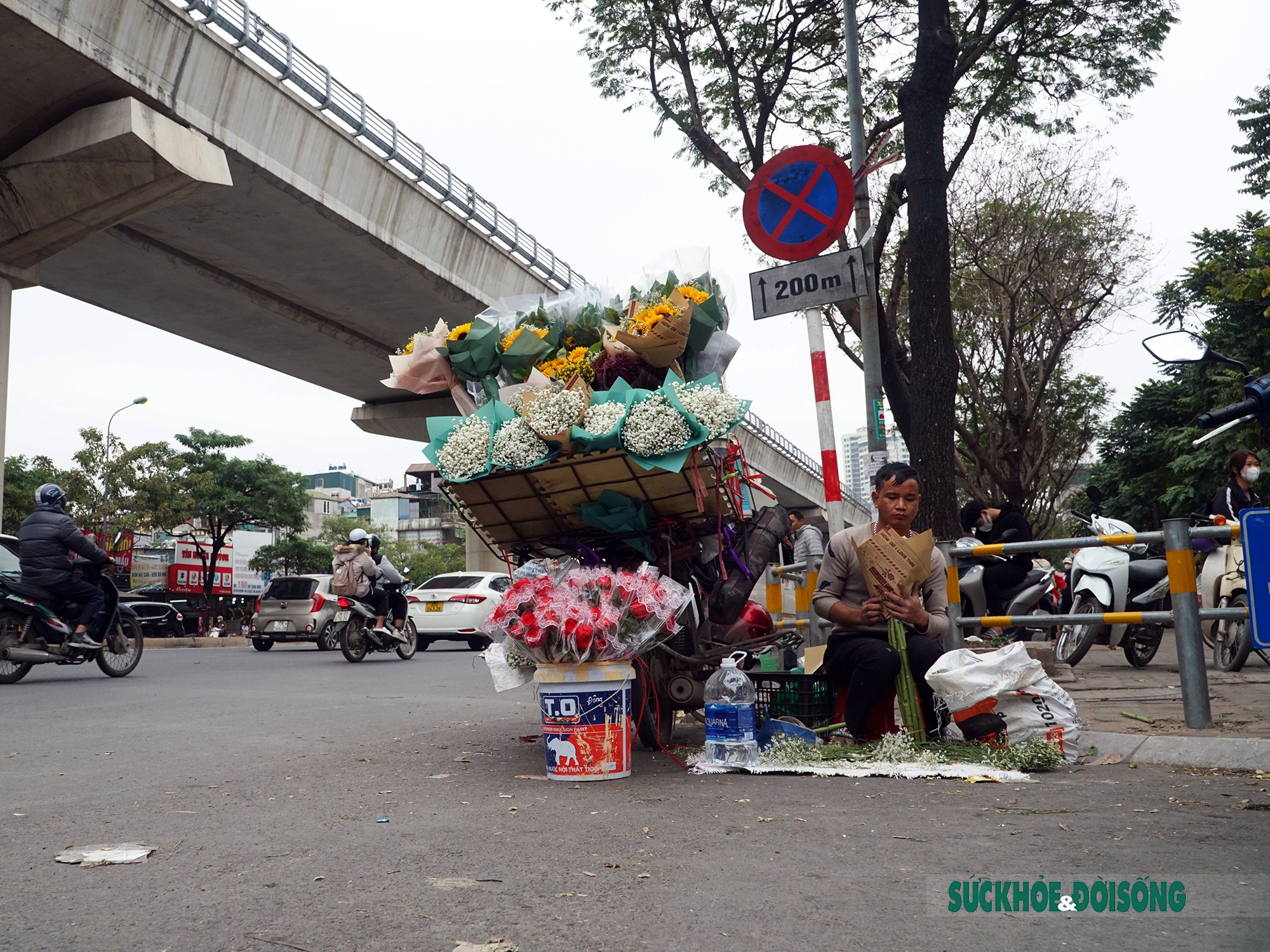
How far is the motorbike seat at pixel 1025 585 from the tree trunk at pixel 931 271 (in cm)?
118

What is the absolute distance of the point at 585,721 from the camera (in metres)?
4.73

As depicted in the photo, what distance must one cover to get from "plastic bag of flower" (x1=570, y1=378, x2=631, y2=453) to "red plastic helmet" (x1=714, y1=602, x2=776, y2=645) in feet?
4.43

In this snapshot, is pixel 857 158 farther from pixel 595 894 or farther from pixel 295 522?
pixel 295 522

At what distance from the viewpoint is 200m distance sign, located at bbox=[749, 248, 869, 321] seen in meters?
6.56

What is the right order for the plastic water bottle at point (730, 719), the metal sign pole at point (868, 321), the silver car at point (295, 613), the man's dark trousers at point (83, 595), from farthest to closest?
the silver car at point (295, 613) → the man's dark trousers at point (83, 595) → the metal sign pole at point (868, 321) → the plastic water bottle at point (730, 719)

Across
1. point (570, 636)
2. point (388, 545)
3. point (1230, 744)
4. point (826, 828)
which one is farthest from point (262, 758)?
point (388, 545)

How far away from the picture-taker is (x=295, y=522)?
44.8 metres

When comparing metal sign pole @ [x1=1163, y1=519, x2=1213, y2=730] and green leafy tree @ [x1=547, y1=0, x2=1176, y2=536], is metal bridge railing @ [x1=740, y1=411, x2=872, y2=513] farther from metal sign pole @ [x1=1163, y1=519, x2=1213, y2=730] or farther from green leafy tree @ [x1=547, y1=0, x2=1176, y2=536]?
metal sign pole @ [x1=1163, y1=519, x2=1213, y2=730]

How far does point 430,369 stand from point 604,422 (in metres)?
1.23

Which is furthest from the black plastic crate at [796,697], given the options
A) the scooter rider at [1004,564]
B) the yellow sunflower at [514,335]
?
the scooter rider at [1004,564]

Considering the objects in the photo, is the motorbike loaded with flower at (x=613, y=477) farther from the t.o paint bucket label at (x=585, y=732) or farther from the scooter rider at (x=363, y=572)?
the scooter rider at (x=363, y=572)

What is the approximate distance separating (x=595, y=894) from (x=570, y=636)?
189cm

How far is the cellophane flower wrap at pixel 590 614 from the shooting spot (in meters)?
4.71

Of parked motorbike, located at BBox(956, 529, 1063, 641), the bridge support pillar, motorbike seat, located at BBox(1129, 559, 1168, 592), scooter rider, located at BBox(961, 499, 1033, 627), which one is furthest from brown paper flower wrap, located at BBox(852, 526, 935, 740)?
the bridge support pillar
